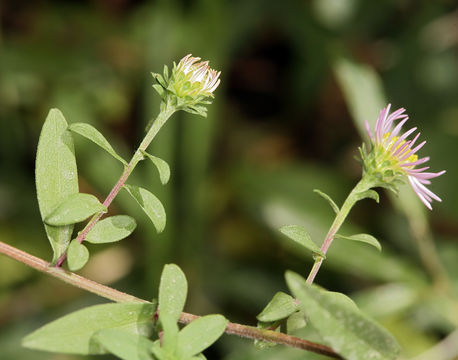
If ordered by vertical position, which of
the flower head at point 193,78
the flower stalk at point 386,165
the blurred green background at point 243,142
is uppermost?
the flower head at point 193,78

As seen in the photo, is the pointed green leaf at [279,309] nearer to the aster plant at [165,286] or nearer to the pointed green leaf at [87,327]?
the aster plant at [165,286]

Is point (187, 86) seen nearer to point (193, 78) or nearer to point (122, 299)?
point (193, 78)

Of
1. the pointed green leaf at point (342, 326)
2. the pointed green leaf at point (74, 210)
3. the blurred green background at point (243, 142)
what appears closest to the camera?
the pointed green leaf at point (342, 326)

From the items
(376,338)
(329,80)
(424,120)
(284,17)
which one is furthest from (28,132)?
(376,338)

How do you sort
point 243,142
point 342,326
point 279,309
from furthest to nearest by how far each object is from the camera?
point 243,142, point 279,309, point 342,326

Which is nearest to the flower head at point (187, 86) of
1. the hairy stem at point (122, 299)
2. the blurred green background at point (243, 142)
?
the hairy stem at point (122, 299)

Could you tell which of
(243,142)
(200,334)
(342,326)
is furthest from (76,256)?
(243,142)

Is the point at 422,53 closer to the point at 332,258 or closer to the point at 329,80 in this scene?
the point at 329,80
